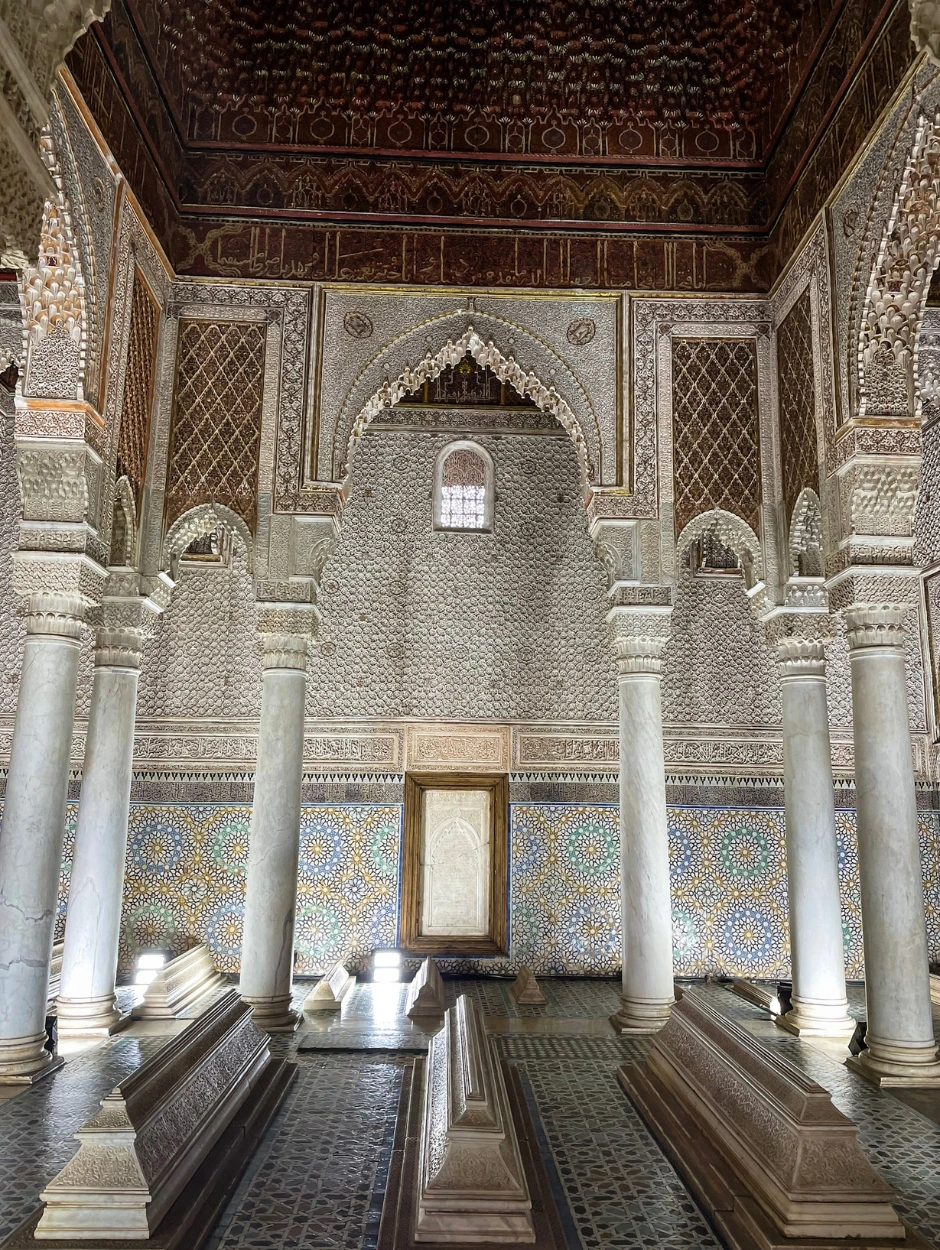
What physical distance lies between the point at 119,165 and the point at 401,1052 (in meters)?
5.60

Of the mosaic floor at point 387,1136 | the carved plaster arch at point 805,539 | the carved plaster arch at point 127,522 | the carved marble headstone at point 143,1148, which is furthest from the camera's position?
the carved plaster arch at point 805,539

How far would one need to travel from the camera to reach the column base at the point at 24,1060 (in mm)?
4891

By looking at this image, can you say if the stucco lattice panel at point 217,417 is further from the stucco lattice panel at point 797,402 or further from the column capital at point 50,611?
the stucco lattice panel at point 797,402

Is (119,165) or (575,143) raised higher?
(575,143)

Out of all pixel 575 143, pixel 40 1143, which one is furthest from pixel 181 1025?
pixel 575 143

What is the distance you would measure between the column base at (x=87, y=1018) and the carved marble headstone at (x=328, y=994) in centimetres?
134

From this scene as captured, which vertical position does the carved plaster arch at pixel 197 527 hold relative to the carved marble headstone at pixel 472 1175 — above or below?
above

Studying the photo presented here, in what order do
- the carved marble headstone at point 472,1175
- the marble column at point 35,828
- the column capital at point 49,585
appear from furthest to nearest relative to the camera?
1. the column capital at point 49,585
2. the marble column at point 35,828
3. the carved marble headstone at point 472,1175

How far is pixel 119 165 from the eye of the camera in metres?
5.95

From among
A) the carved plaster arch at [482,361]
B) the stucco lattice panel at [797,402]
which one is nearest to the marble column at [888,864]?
the stucco lattice panel at [797,402]

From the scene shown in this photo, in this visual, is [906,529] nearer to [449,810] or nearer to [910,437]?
[910,437]

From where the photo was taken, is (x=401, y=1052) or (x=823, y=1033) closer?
(x=401, y=1052)

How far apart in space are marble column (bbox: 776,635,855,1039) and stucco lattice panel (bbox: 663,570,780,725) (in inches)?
79.3

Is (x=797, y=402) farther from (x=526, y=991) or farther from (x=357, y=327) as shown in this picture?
(x=526, y=991)
